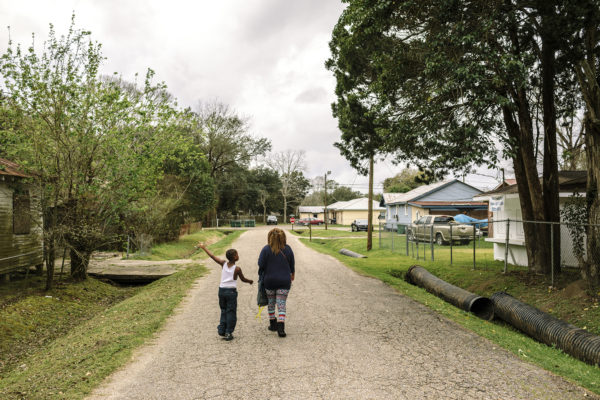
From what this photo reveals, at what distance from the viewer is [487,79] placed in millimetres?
8477

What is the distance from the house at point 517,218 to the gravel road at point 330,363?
728 centimetres

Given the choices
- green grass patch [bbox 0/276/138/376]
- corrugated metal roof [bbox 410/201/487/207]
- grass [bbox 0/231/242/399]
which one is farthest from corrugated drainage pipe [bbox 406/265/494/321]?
corrugated metal roof [bbox 410/201/487/207]

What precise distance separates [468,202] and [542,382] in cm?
3398

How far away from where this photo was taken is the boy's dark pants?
20.2 feet

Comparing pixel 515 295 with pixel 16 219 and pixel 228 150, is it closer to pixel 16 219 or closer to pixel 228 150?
pixel 16 219

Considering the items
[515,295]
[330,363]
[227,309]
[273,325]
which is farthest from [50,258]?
[515,295]

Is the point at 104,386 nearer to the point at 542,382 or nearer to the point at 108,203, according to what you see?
the point at 542,382

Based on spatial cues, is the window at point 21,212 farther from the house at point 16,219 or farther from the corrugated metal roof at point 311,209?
the corrugated metal roof at point 311,209

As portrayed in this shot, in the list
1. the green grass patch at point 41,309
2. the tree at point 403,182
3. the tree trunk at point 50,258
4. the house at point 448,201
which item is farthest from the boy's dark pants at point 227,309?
the tree at point 403,182

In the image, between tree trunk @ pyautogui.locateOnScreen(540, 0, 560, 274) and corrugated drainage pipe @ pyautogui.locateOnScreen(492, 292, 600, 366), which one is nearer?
corrugated drainage pipe @ pyautogui.locateOnScreen(492, 292, 600, 366)

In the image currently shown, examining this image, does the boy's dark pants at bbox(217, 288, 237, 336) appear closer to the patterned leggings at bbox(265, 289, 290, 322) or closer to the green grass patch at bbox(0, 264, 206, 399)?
the patterned leggings at bbox(265, 289, 290, 322)

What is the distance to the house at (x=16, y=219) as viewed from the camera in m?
12.2

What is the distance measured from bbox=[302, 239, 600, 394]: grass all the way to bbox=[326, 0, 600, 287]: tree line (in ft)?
2.63

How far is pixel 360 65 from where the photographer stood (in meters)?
A: 14.1
